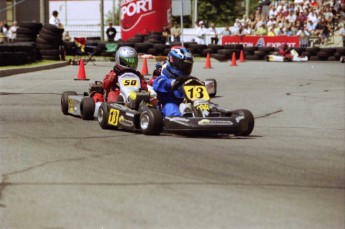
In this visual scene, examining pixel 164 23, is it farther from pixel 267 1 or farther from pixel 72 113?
pixel 72 113

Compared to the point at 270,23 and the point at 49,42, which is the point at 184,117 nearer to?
the point at 49,42

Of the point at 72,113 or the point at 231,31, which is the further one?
the point at 231,31

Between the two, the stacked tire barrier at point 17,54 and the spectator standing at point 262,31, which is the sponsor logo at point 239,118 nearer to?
the stacked tire barrier at point 17,54

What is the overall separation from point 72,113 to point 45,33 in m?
13.2

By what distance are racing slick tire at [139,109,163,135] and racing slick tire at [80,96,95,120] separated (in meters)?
1.67

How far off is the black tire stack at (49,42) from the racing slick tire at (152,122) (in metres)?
15.6

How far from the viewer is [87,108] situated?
11062 millimetres

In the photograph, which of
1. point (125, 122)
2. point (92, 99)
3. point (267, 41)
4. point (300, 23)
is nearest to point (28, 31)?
point (267, 41)

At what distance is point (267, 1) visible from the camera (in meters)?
44.2

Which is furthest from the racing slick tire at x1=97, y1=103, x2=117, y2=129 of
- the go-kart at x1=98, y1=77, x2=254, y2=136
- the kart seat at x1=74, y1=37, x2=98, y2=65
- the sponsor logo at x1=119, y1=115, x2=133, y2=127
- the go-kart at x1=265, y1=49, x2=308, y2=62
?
the go-kart at x1=265, y1=49, x2=308, y2=62

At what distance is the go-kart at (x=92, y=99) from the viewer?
10.6 meters

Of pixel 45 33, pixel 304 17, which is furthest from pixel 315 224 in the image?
pixel 304 17

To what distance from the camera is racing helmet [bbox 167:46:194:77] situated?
407 inches

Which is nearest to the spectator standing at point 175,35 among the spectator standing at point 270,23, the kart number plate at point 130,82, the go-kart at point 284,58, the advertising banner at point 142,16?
the advertising banner at point 142,16
